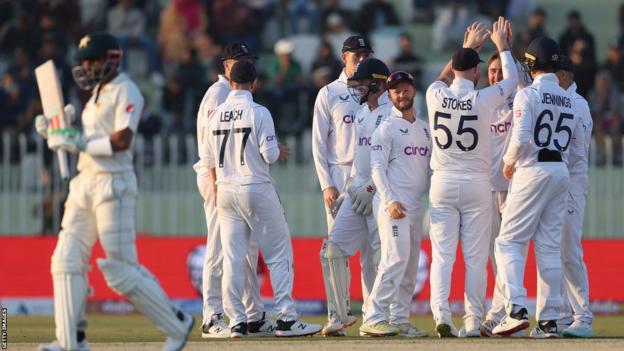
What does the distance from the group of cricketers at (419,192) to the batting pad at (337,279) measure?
12 mm

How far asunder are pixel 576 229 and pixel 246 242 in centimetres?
296

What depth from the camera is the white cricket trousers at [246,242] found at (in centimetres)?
1288

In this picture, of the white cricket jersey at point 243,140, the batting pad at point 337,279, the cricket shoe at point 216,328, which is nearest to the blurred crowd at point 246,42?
the cricket shoe at point 216,328

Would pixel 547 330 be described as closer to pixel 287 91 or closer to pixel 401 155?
pixel 401 155

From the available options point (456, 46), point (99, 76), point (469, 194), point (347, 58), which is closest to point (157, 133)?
point (456, 46)

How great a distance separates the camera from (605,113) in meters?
21.7

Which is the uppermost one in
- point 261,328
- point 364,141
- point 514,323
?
point 364,141

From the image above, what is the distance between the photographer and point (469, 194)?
12.6m

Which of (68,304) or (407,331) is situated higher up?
(68,304)

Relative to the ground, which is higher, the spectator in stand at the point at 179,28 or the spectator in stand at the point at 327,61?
the spectator in stand at the point at 179,28

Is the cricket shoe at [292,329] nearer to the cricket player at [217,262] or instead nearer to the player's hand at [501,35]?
the cricket player at [217,262]

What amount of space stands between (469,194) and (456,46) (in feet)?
40.0

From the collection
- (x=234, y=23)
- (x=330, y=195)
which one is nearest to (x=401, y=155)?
(x=330, y=195)

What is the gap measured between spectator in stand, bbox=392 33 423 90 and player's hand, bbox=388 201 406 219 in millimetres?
9827
